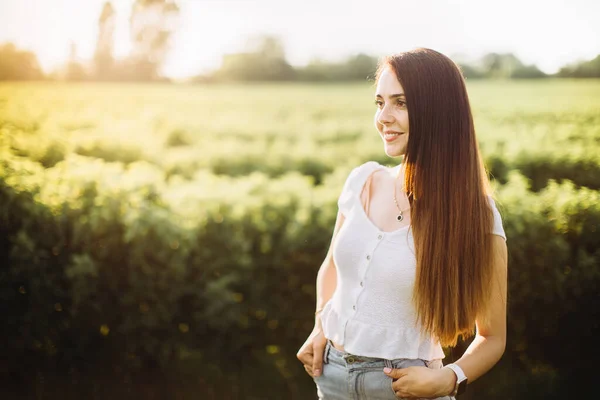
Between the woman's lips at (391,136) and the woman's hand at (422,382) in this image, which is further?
the woman's lips at (391,136)

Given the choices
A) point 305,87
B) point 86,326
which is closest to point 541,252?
point 86,326

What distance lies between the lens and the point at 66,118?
10.4 meters

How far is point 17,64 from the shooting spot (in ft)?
26.7

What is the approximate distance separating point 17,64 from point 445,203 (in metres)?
8.33

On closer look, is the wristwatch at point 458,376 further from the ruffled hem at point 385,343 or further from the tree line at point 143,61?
the tree line at point 143,61

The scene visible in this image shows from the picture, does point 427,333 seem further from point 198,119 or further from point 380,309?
point 198,119

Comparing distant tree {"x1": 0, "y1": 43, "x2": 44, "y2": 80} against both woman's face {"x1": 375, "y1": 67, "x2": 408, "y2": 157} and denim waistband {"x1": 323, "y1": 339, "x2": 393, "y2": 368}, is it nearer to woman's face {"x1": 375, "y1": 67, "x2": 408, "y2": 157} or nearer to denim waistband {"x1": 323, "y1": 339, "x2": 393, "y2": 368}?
woman's face {"x1": 375, "y1": 67, "x2": 408, "y2": 157}

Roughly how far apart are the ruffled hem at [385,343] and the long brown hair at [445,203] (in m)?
0.07

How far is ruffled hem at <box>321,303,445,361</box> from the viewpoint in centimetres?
197

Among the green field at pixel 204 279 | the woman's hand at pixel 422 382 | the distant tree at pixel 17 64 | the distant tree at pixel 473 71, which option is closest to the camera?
the woman's hand at pixel 422 382

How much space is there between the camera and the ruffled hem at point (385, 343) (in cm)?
197

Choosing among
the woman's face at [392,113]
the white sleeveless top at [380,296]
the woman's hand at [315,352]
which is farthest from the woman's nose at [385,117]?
the woman's hand at [315,352]

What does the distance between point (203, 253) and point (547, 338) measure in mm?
3093

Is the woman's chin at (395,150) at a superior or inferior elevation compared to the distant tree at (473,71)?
inferior
